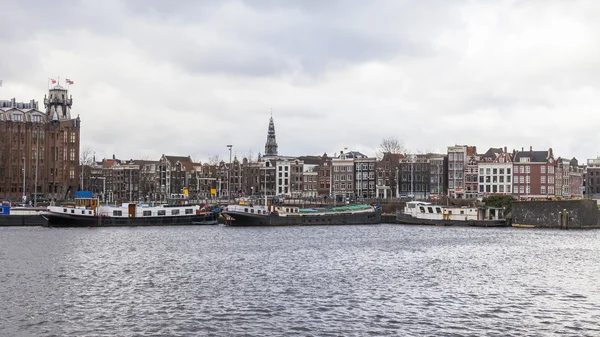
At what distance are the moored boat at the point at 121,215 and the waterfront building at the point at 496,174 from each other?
69188 mm

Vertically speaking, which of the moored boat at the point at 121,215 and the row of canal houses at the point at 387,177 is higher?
the row of canal houses at the point at 387,177

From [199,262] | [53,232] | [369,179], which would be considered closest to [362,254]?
[199,262]

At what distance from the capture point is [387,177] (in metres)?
169

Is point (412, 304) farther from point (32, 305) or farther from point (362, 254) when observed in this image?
point (362, 254)

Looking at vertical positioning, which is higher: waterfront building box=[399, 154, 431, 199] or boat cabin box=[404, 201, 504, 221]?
waterfront building box=[399, 154, 431, 199]

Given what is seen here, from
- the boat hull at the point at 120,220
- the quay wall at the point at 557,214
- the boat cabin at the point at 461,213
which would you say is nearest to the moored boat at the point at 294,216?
the boat hull at the point at 120,220

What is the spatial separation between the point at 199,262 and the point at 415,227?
5786 centimetres

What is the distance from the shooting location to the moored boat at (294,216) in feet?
366

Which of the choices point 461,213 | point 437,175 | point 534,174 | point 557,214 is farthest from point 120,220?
point 534,174

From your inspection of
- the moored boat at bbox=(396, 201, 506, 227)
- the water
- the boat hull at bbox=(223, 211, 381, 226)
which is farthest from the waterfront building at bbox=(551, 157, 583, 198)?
the water

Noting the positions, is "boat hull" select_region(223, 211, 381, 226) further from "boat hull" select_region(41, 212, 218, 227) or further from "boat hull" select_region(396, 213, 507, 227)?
"boat hull" select_region(396, 213, 507, 227)

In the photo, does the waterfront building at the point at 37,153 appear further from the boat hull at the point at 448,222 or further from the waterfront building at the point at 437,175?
the waterfront building at the point at 437,175

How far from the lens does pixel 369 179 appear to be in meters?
172

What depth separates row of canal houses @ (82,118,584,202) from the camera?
15850 cm
